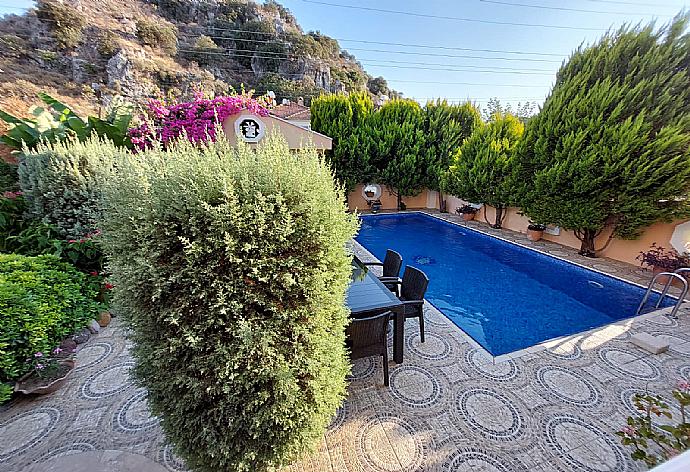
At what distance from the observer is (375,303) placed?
3568 mm

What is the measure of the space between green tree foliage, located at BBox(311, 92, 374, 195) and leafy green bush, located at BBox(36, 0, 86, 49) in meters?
26.5

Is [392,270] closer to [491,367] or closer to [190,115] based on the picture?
[491,367]

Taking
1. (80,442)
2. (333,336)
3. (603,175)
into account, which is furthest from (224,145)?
(603,175)

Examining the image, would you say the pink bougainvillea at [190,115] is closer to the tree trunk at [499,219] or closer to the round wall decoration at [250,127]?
the round wall decoration at [250,127]

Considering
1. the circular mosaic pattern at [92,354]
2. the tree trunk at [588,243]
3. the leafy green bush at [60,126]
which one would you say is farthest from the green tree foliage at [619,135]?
the leafy green bush at [60,126]

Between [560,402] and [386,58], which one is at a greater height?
[386,58]

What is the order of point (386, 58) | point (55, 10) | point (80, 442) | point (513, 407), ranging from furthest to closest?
point (386, 58) → point (55, 10) → point (513, 407) → point (80, 442)

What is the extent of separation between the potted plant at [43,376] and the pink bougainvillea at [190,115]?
5428 millimetres

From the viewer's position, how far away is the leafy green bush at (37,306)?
10.1 ft

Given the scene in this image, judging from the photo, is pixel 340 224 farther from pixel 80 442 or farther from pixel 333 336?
pixel 80 442

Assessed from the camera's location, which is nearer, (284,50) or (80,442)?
(80,442)

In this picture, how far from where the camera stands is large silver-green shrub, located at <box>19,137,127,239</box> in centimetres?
495

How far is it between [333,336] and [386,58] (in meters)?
42.9

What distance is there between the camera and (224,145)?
205cm
